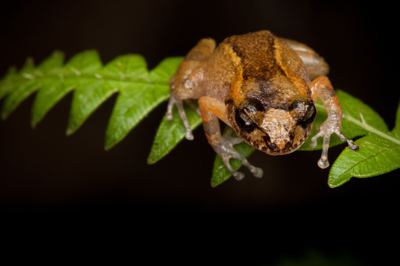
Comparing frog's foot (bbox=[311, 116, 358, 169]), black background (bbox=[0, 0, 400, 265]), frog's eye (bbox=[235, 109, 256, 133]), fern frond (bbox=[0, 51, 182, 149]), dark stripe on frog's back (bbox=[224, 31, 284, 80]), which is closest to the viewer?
frog's foot (bbox=[311, 116, 358, 169])

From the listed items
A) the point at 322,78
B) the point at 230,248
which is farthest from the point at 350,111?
the point at 230,248

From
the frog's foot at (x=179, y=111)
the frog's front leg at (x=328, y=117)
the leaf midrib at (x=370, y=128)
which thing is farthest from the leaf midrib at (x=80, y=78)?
the leaf midrib at (x=370, y=128)

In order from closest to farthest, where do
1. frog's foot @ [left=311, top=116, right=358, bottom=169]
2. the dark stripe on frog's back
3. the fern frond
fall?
frog's foot @ [left=311, top=116, right=358, bottom=169]
the dark stripe on frog's back
the fern frond

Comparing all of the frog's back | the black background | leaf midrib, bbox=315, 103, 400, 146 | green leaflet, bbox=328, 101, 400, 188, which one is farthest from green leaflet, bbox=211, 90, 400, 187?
the black background

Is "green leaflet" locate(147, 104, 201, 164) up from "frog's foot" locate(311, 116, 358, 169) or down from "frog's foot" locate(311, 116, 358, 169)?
down

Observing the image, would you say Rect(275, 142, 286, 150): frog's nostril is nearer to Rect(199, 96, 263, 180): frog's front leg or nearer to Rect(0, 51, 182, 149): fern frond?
Rect(199, 96, 263, 180): frog's front leg

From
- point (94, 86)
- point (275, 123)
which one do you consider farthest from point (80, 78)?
point (275, 123)

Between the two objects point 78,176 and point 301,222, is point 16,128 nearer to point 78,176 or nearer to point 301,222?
point 78,176

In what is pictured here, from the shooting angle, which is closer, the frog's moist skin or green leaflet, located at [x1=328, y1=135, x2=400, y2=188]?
green leaflet, located at [x1=328, y1=135, x2=400, y2=188]
